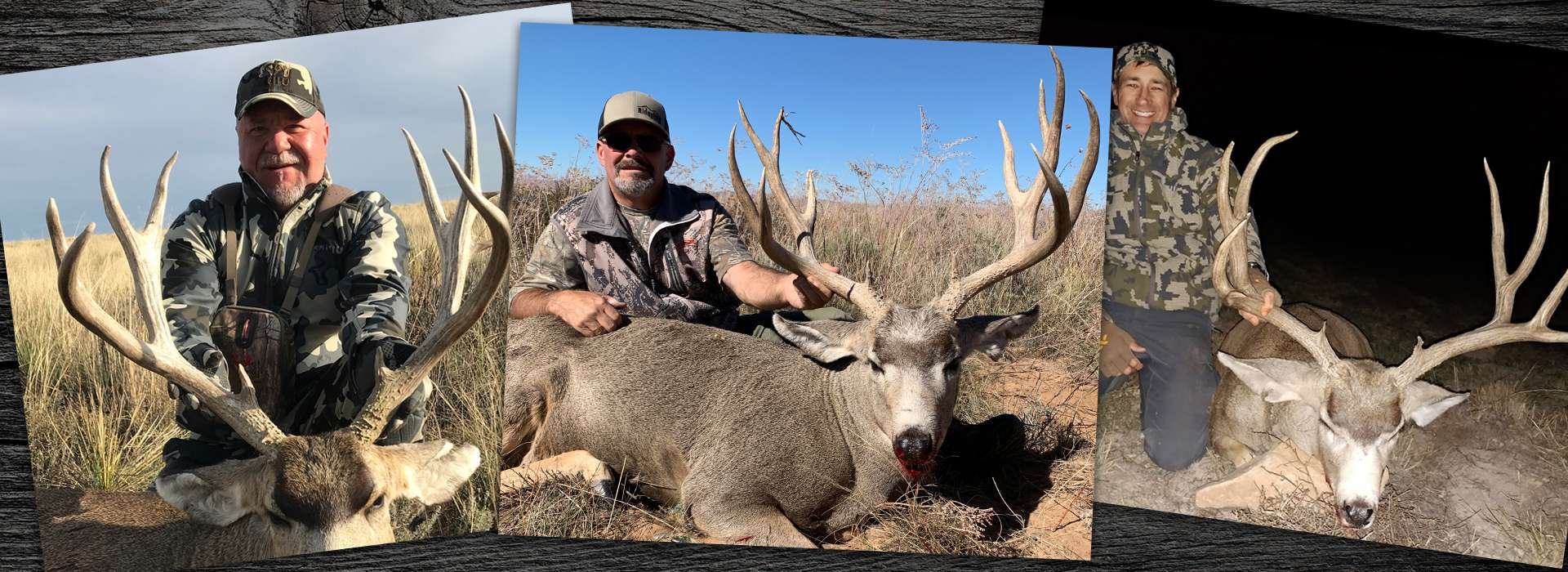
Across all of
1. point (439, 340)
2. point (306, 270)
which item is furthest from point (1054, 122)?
point (306, 270)

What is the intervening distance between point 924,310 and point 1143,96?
0.98 m

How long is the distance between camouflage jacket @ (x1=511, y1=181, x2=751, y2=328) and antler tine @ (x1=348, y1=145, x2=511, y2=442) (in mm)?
231

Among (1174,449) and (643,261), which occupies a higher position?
(643,261)

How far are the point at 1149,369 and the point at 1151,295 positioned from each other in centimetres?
21

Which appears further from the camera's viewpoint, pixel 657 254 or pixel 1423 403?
pixel 1423 403

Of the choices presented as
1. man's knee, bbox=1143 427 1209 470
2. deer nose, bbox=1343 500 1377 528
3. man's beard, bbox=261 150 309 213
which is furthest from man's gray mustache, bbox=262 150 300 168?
deer nose, bbox=1343 500 1377 528

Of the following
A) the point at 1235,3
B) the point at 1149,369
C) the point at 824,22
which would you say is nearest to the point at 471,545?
the point at 824,22

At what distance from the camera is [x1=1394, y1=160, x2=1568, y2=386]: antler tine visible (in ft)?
10.3

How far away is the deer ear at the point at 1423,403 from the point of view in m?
3.13

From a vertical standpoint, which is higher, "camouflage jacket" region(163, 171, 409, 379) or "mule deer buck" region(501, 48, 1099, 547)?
"camouflage jacket" region(163, 171, 409, 379)

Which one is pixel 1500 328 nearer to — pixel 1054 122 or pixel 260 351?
pixel 1054 122

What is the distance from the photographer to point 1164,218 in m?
3.16

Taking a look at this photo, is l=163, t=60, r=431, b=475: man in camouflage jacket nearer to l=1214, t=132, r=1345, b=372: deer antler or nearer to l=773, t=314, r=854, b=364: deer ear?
l=773, t=314, r=854, b=364: deer ear

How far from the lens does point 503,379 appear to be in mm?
2811
